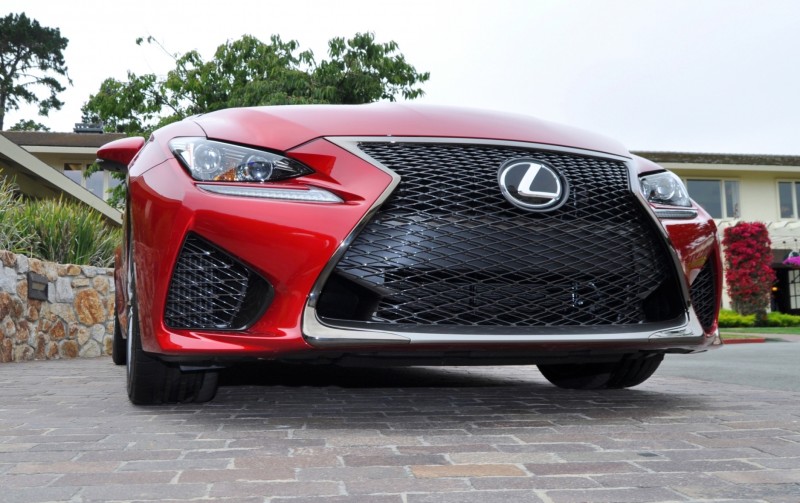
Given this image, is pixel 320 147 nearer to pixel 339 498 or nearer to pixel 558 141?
pixel 558 141

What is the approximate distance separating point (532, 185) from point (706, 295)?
991 millimetres

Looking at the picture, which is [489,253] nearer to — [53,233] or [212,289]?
[212,289]

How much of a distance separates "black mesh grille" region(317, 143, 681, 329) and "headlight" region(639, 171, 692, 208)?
0.19 metres

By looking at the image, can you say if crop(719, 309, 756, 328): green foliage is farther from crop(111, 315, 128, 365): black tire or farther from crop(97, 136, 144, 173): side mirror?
crop(97, 136, 144, 173): side mirror

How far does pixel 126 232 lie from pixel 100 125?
2885 cm

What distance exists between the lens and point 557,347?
2.87 metres

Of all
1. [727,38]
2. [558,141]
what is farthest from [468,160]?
[727,38]

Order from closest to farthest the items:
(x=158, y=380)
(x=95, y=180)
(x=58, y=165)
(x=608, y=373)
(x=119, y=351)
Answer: (x=158, y=380) < (x=608, y=373) < (x=119, y=351) < (x=95, y=180) < (x=58, y=165)

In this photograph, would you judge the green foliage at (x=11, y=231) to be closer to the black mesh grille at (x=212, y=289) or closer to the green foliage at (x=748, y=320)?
the black mesh grille at (x=212, y=289)

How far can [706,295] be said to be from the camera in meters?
3.32

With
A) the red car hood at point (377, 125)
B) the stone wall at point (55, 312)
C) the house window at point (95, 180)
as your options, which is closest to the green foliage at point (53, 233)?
the stone wall at point (55, 312)

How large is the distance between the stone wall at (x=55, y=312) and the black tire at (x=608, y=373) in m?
4.80

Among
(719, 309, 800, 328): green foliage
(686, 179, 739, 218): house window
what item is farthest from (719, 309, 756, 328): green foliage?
(686, 179, 739, 218): house window

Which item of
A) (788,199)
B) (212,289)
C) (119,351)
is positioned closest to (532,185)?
(212,289)
